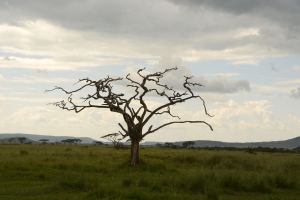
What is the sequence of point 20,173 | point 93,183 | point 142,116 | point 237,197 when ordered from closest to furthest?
point 237,197 → point 93,183 → point 20,173 → point 142,116

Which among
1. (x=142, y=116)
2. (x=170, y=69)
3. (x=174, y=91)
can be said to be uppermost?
(x=170, y=69)

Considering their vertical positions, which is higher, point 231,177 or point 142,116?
point 142,116

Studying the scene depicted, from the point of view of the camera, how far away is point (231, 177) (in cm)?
1439

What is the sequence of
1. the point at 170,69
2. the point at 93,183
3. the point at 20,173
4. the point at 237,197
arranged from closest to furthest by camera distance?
1. the point at 237,197
2. the point at 93,183
3. the point at 20,173
4. the point at 170,69

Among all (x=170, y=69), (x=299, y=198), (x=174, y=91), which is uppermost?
(x=170, y=69)

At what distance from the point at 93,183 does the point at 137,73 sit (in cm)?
976

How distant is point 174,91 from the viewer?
76.4ft

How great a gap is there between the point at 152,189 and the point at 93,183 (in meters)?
2.83

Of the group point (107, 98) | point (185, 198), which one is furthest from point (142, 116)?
point (185, 198)

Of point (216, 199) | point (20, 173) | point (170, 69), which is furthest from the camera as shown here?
point (170, 69)

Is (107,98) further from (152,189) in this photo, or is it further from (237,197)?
(237,197)

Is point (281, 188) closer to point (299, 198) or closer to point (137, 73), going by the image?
point (299, 198)

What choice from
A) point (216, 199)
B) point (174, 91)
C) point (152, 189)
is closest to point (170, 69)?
point (174, 91)

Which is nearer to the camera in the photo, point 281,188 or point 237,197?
point 237,197
